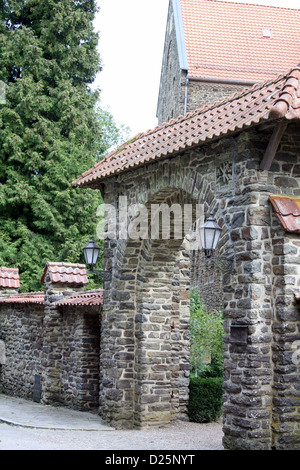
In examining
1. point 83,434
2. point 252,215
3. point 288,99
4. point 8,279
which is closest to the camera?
point 288,99

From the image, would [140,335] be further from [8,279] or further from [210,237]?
[8,279]

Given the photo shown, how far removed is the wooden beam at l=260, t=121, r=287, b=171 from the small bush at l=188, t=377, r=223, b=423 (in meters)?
5.58

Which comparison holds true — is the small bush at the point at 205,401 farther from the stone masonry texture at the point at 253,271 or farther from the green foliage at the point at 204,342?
the stone masonry texture at the point at 253,271

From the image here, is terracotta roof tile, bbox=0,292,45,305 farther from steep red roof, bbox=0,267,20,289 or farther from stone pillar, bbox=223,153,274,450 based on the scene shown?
stone pillar, bbox=223,153,274,450

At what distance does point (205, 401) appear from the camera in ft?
37.9

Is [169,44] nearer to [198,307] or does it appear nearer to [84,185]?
[198,307]

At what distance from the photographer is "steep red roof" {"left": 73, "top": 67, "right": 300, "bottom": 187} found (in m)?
7.12

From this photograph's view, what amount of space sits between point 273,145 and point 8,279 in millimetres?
11072

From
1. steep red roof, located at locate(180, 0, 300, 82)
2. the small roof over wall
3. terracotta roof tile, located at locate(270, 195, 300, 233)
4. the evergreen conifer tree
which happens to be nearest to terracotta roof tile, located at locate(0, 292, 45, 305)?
the small roof over wall

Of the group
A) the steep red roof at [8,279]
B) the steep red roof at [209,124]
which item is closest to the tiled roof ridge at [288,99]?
the steep red roof at [209,124]

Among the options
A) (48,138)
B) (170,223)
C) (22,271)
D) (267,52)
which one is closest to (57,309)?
(170,223)

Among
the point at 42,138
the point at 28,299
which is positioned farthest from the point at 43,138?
the point at 28,299

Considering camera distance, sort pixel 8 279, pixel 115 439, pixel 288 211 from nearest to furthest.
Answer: pixel 288 211 → pixel 115 439 → pixel 8 279

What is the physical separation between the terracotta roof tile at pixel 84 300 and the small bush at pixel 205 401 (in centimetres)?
249
